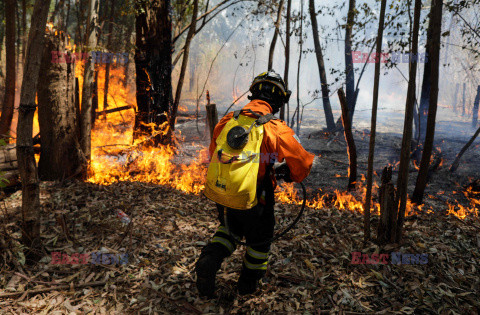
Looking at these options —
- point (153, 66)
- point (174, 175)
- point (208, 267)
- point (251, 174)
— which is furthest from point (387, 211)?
point (153, 66)

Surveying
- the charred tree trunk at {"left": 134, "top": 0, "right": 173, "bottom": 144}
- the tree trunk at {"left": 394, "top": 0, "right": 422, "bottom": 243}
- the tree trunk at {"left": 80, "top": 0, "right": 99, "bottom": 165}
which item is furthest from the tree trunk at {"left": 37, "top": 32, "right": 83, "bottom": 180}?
the tree trunk at {"left": 394, "top": 0, "right": 422, "bottom": 243}

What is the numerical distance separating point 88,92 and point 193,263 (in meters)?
4.68

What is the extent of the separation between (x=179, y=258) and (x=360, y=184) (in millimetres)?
5316

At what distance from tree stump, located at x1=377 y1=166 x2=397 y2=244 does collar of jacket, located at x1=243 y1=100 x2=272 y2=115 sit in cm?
191

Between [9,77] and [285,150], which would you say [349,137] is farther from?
[9,77]

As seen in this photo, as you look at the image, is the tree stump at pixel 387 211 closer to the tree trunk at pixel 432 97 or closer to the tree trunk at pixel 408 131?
the tree trunk at pixel 408 131

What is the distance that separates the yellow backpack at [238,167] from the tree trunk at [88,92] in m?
4.66

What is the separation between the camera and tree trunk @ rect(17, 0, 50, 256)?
299 cm

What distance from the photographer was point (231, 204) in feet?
9.05

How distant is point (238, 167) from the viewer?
8.88 feet

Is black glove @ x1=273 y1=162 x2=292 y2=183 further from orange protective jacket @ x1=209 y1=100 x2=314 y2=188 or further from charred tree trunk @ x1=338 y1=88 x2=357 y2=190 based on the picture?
charred tree trunk @ x1=338 y1=88 x2=357 y2=190

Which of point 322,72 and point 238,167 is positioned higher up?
point 322,72

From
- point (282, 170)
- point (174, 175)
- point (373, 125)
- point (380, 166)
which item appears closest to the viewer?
point (282, 170)

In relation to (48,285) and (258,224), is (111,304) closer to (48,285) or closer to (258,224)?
(48,285)
